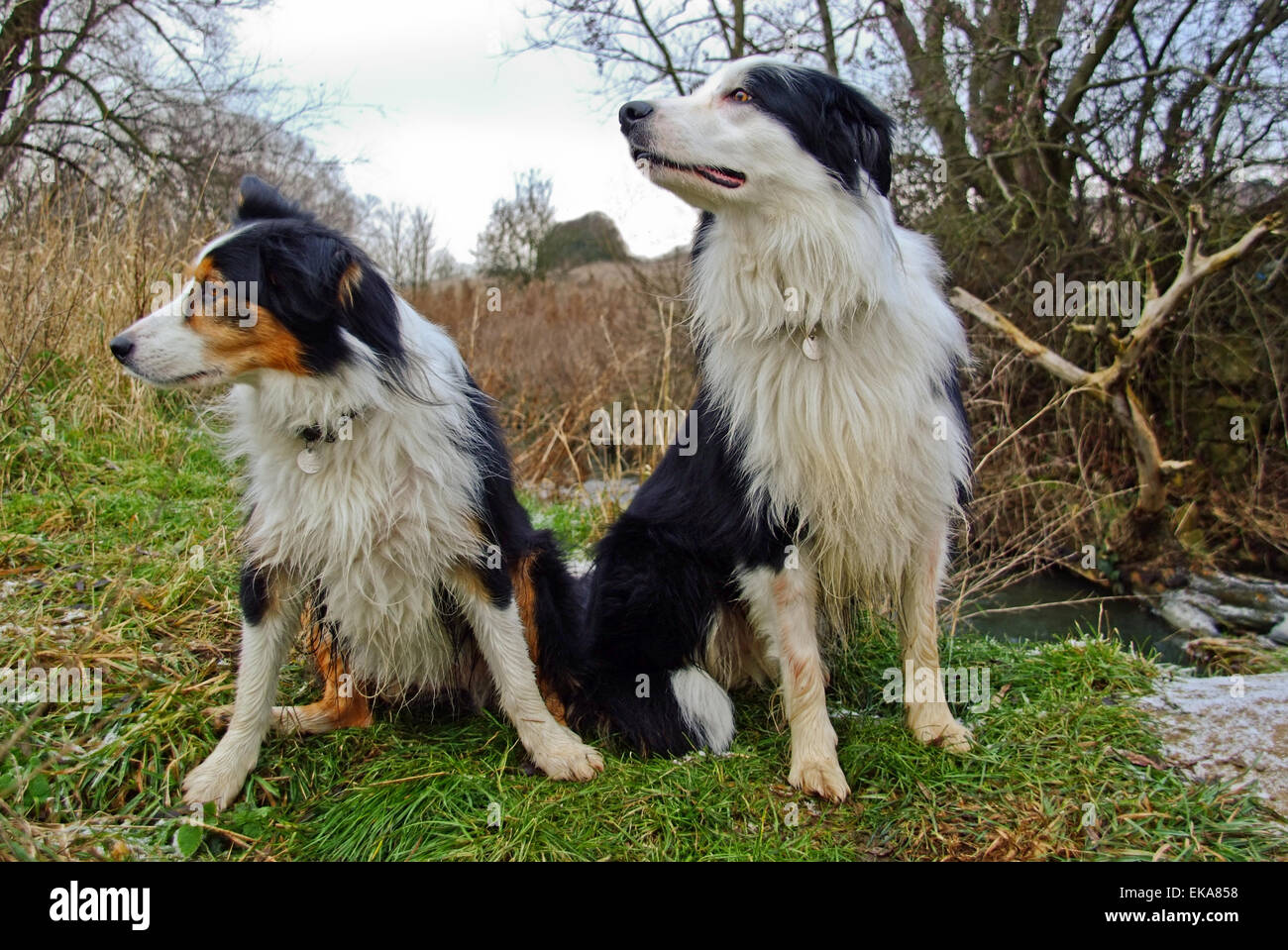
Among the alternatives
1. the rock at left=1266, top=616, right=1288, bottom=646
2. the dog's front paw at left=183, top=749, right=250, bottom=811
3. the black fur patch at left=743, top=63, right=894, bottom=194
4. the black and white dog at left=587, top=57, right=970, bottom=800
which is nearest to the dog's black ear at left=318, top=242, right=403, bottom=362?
the black and white dog at left=587, top=57, right=970, bottom=800

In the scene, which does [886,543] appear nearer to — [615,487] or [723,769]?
[723,769]

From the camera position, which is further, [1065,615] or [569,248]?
[569,248]

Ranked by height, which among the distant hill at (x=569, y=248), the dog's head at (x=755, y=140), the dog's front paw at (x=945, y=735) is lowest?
the dog's front paw at (x=945, y=735)

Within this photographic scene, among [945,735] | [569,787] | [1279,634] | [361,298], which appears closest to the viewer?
[361,298]

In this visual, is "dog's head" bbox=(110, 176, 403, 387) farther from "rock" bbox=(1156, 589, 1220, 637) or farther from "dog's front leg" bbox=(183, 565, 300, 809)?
"rock" bbox=(1156, 589, 1220, 637)

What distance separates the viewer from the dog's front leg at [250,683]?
261cm

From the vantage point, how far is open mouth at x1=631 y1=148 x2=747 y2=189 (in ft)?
8.13

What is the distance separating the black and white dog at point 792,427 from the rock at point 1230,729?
73 centimetres

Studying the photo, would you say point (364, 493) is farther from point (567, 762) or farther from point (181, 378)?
point (567, 762)

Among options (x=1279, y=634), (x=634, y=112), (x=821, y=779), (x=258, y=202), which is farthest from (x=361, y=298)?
(x=1279, y=634)

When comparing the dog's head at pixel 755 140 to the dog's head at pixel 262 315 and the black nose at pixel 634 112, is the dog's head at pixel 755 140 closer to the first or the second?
the black nose at pixel 634 112

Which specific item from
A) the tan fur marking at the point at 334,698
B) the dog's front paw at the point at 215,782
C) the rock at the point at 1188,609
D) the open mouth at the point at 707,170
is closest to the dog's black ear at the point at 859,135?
the open mouth at the point at 707,170

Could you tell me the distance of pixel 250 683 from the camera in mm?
2611

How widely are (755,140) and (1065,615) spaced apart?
A: 15.2ft
